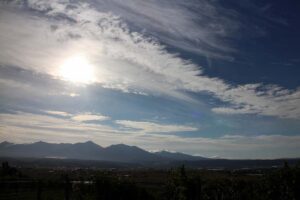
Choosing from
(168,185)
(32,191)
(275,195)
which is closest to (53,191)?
(32,191)

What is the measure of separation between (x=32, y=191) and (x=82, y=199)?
30804mm

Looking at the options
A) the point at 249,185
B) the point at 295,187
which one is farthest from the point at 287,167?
the point at 249,185

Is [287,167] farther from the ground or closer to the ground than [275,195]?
farther from the ground

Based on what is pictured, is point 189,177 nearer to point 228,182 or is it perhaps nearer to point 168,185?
point 168,185

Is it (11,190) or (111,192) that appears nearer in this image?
(111,192)

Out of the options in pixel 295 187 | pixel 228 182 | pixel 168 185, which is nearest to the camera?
pixel 295 187

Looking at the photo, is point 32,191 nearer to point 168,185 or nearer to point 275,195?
point 168,185

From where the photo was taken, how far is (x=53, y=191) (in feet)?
179

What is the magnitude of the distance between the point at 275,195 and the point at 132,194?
9451 millimetres

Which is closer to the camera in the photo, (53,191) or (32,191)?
(32,191)

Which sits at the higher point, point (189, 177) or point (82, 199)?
point (189, 177)

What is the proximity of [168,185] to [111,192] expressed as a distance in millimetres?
3743

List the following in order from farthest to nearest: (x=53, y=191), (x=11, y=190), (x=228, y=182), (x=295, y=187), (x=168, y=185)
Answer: (x=53, y=191) < (x=11, y=190) < (x=228, y=182) < (x=168, y=185) < (x=295, y=187)

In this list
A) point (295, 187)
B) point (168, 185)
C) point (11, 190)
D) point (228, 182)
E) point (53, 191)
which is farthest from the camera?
point (53, 191)
